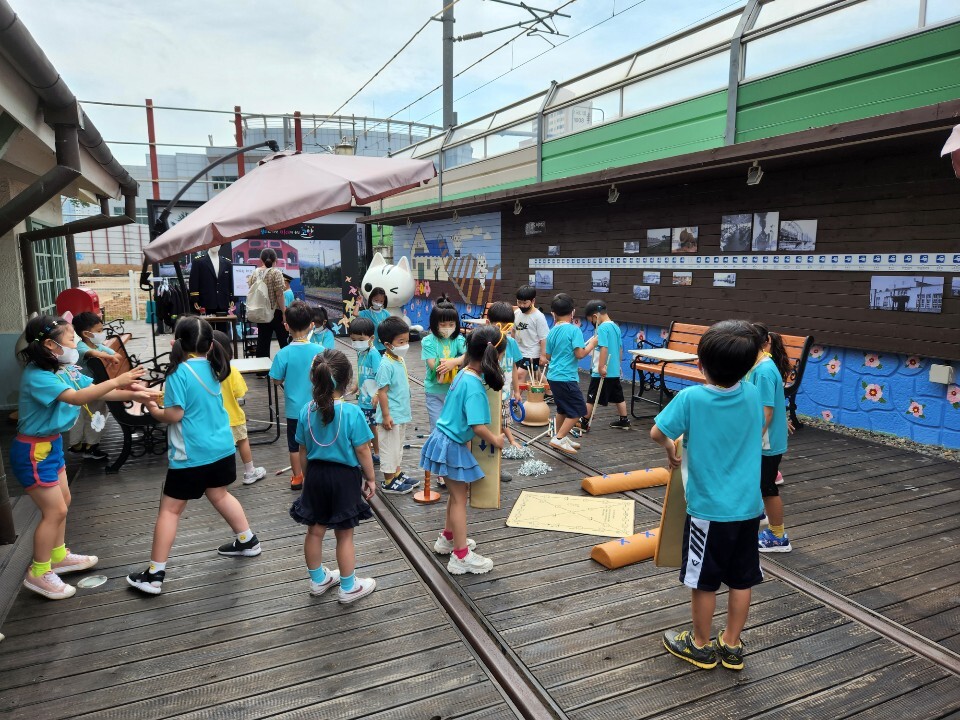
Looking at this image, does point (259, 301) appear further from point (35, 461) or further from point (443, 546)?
point (443, 546)

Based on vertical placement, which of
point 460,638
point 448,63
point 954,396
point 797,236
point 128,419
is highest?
point 448,63

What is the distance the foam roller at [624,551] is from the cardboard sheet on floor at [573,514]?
0.98 feet

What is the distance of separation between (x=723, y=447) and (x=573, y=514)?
2252mm

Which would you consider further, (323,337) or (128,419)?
(323,337)

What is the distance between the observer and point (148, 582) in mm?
3641

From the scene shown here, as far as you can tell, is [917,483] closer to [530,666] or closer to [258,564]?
[530,666]

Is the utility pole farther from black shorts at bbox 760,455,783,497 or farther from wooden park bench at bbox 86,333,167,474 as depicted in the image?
black shorts at bbox 760,455,783,497

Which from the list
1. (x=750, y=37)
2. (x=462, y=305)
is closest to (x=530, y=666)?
(x=750, y=37)

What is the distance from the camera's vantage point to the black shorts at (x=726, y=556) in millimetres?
2803

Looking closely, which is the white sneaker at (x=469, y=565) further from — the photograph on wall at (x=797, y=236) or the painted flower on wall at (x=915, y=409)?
the photograph on wall at (x=797, y=236)

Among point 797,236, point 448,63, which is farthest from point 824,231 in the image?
point 448,63

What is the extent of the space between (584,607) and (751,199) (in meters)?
6.42

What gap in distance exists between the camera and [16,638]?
322 centimetres

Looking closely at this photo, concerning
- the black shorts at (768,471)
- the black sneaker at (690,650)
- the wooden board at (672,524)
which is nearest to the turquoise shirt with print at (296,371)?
the wooden board at (672,524)
